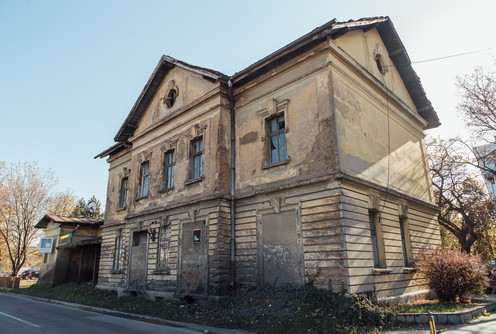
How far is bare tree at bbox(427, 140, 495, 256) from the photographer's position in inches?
846

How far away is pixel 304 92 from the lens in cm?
1188

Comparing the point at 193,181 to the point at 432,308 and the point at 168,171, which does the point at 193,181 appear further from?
the point at 432,308

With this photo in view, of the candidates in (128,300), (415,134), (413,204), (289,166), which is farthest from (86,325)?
(415,134)

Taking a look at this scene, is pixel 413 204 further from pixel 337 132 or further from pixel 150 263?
pixel 150 263

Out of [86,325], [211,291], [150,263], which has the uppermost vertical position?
[150,263]

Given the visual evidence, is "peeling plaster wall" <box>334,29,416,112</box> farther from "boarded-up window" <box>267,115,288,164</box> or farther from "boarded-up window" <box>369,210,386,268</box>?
"boarded-up window" <box>369,210,386,268</box>

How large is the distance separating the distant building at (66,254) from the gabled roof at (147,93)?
1015cm

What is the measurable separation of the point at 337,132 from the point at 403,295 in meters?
6.31

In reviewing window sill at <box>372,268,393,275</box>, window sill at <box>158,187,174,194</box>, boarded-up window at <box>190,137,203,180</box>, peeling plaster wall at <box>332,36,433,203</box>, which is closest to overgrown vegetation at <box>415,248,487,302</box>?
window sill at <box>372,268,393,275</box>

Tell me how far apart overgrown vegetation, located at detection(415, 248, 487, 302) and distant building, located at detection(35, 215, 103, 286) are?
2243 cm

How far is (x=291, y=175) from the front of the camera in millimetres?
11523

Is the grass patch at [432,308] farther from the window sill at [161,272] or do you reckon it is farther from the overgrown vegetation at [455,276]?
the window sill at [161,272]

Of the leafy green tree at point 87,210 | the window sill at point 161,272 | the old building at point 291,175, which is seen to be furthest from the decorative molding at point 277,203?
the leafy green tree at point 87,210

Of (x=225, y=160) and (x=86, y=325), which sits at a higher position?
(x=225, y=160)
